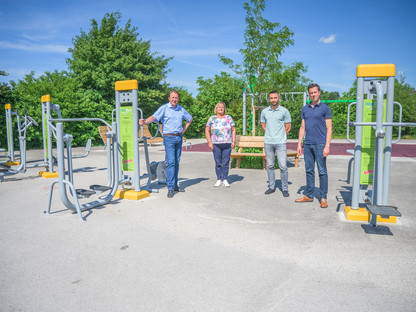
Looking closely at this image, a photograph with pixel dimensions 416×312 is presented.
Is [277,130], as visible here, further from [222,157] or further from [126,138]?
[126,138]

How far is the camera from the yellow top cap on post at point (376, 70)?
13.1ft

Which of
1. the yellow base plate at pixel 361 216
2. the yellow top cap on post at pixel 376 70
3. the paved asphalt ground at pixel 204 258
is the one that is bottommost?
the paved asphalt ground at pixel 204 258

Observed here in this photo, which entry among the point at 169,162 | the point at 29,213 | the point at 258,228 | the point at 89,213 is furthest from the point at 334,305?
the point at 29,213

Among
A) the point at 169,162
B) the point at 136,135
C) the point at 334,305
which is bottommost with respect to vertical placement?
the point at 334,305

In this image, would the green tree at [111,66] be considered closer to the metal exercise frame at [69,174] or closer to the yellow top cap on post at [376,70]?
the metal exercise frame at [69,174]

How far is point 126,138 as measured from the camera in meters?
5.56

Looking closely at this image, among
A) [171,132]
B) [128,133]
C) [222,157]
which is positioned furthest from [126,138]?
[222,157]

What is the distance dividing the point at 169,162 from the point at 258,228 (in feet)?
7.50

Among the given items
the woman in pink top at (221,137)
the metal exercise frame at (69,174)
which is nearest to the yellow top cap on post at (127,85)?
the metal exercise frame at (69,174)

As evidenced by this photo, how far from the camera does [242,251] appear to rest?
10.4 ft

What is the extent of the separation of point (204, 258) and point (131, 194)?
2.71 meters

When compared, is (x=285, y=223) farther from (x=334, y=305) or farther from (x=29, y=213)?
(x=29, y=213)

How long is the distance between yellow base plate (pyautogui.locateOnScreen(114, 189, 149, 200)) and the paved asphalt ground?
18 cm

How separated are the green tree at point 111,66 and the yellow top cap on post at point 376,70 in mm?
14891
